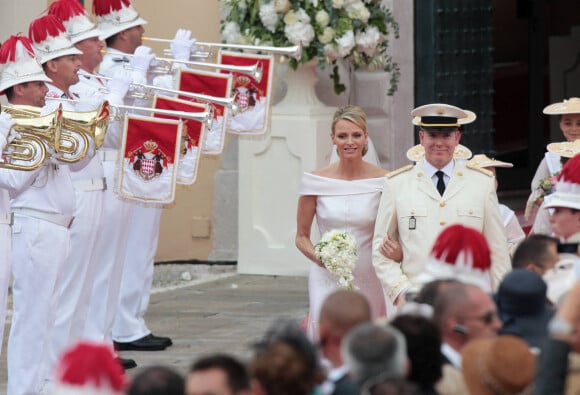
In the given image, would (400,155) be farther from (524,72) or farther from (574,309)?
(574,309)

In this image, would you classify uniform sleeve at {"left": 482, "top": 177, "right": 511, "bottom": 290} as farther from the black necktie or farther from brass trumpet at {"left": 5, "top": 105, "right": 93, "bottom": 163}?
brass trumpet at {"left": 5, "top": 105, "right": 93, "bottom": 163}

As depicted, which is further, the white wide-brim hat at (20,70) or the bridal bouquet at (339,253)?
the white wide-brim hat at (20,70)

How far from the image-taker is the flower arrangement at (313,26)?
41.0ft

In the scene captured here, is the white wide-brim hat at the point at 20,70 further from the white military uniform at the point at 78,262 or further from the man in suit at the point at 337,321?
the man in suit at the point at 337,321

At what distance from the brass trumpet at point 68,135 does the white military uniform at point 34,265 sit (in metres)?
0.20

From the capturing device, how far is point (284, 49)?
1173 centimetres

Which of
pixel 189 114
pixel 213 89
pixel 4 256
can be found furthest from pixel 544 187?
pixel 4 256

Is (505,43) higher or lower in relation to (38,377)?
higher

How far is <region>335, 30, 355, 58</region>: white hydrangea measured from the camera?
41.1 feet

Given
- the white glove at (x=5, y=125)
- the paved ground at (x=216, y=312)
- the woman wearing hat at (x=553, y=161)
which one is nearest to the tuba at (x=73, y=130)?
the white glove at (x=5, y=125)

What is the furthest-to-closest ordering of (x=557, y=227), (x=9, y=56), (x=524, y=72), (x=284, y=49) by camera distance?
(x=524, y=72)
(x=284, y=49)
(x=9, y=56)
(x=557, y=227)

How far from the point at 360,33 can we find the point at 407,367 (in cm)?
774

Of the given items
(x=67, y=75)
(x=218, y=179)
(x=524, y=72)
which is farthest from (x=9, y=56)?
(x=524, y=72)

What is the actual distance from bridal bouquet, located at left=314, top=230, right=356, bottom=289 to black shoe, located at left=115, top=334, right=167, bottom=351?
7.25 feet
